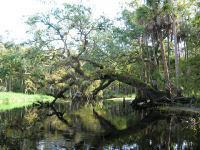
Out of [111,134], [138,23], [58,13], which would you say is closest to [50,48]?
[58,13]

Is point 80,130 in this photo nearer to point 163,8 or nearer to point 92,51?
point 92,51

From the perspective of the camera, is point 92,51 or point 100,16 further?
point 92,51

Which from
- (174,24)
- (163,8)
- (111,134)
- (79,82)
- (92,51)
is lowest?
(111,134)

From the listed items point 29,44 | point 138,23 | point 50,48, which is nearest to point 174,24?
point 138,23

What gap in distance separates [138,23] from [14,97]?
808 inches

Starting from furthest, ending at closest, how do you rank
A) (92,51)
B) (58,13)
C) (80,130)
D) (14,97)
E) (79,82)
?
(14,97)
(92,51)
(79,82)
(58,13)
(80,130)

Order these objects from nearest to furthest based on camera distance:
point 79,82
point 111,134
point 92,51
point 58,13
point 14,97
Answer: point 111,134
point 58,13
point 79,82
point 92,51
point 14,97

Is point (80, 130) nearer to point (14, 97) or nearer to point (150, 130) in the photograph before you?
point (150, 130)

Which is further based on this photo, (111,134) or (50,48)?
(50,48)

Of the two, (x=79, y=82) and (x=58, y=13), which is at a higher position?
(x=58, y=13)

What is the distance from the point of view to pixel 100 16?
1961 centimetres

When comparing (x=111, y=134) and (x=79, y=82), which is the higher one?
(x=79, y=82)

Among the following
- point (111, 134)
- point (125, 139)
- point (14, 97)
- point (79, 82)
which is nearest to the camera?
point (125, 139)

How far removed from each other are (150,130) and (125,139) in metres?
2.17
